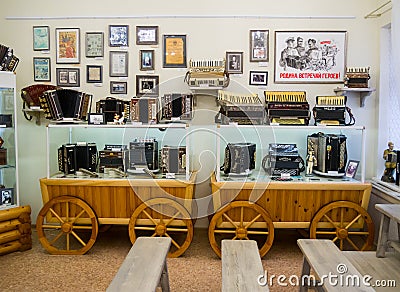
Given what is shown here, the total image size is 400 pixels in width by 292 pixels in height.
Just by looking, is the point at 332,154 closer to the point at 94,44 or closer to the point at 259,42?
the point at 259,42

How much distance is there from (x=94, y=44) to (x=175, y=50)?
2.94ft

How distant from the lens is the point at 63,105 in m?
4.12

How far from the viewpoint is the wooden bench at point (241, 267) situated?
2.42 meters

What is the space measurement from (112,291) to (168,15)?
3184mm

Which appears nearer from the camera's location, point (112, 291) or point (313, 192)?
point (112, 291)

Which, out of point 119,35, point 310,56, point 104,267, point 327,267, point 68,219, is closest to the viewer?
point 327,267

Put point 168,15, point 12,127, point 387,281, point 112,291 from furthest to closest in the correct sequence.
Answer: point 168,15 < point 12,127 < point 387,281 < point 112,291

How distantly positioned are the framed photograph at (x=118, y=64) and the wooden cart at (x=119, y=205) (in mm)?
1314

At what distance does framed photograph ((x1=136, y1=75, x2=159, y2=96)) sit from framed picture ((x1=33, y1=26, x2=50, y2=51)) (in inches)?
42.3

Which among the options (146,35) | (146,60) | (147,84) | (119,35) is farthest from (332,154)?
(119,35)

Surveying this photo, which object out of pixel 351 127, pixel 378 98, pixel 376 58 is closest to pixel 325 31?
pixel 376 58

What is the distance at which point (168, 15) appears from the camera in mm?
4594

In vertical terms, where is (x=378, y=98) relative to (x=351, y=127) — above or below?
above

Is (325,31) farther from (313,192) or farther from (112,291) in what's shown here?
(112,291)
